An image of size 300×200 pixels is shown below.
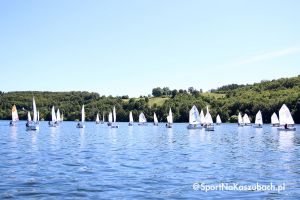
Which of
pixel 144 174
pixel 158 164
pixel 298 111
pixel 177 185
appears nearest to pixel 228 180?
pixel 177 185

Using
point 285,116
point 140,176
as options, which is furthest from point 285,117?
point 140,176

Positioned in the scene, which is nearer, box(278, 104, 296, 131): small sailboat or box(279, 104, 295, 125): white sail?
box(278, 104, 296, 131): small sailboat

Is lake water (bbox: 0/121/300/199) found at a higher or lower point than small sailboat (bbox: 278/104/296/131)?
lower

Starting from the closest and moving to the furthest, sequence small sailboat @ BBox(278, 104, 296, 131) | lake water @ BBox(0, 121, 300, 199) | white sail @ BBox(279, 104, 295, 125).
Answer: lake water @ BBox(0, 121, 300, 199) → small sailboat @ BBox(278, 104, 296, 131) → white sail @ BBox(279, 104, 295, 125)

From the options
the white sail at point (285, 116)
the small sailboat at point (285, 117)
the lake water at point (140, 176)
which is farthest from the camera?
the white sail at point (285, 116)

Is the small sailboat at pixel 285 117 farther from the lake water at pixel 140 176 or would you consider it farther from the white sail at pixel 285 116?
the lake water at pixel 140 176

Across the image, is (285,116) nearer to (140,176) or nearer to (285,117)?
(285,117)

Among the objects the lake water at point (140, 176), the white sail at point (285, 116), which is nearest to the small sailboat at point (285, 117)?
the white sail at point (285, 116)

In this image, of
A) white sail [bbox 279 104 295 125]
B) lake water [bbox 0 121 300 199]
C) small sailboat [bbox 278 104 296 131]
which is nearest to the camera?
lake water [bbox 0 121 300 199]

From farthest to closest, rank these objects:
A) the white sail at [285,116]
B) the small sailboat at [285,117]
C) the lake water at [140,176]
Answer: the white sail at [285,116] → the small sailboat at [285,117] → the lake water at [140,176]

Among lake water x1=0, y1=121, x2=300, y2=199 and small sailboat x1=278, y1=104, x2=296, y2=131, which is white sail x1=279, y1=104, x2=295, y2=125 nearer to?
small sailboat x1=278, y1=104, x2=296, y2=131

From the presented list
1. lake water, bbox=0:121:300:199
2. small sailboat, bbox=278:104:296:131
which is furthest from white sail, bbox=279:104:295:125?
lake water, bbox=0:121:300:199

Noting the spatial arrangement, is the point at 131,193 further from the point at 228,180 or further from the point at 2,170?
the point at 2,170

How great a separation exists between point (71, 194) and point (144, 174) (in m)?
8.18
